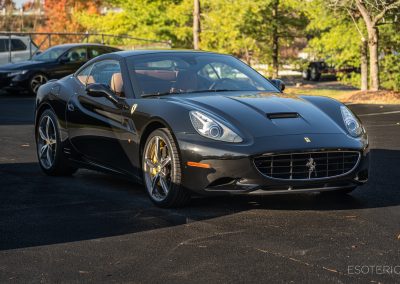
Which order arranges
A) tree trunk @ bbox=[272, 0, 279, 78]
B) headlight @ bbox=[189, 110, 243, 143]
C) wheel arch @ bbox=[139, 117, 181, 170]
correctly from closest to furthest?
headlight @ bbox=[189, 110, 243, 143] < wheel arch @ bbox=[139, 117, 181, 170] < tree trunk @ bbox=[272, 0, 279, 78]

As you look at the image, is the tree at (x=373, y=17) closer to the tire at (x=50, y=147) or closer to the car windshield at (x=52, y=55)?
the car windshield at (x=52, y=55)

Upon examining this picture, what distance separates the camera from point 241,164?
278 inches

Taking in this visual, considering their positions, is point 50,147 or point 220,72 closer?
point 220,72

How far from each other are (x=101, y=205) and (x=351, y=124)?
2.28m

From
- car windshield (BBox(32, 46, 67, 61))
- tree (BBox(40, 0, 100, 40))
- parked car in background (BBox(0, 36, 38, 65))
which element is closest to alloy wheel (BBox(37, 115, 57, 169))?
car windshield (BBox(32, 46, 67, 61))

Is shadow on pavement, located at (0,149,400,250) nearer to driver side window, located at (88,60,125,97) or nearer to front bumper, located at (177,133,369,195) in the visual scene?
front bumper, located at (177,133,369,195)

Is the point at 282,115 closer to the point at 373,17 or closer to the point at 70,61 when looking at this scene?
the point at 70,61

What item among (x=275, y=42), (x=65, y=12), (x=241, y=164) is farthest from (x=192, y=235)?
(x=65, y=12)

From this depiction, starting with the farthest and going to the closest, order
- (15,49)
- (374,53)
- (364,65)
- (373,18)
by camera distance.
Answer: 1. (15,49)
2. (364,65)
3. (373,18)
4. (374,53)

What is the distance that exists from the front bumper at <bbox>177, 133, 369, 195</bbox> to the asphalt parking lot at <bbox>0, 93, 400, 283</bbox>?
0.23m

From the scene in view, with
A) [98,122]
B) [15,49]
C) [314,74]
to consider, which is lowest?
[314,74]

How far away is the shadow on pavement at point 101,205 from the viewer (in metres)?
6.71

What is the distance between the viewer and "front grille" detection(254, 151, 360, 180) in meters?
7.11

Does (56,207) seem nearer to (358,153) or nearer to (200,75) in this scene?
(200,75)
